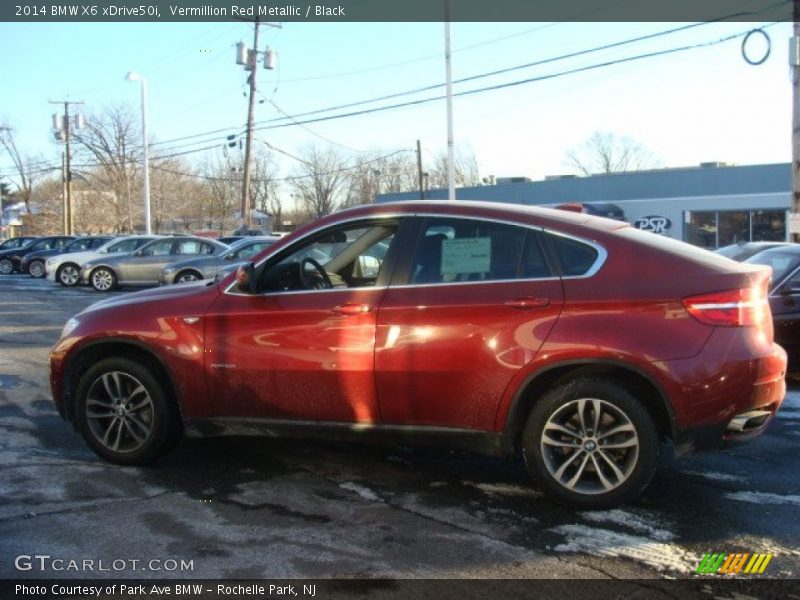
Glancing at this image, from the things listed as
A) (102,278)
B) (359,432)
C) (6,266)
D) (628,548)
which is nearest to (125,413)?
(359,432)

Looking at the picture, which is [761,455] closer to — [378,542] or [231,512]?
[378,542]

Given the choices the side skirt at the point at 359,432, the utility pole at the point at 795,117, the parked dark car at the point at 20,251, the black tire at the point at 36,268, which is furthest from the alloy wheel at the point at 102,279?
the side skirt at the point at 359,432

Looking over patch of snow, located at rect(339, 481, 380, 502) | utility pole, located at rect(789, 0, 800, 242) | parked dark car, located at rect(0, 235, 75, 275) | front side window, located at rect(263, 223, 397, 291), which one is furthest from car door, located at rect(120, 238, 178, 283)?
patch of snow, located at rect(339, 481, 380, 502)

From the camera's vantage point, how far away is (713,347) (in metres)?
3.95

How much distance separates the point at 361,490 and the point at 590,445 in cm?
142

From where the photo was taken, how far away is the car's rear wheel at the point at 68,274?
22891mm

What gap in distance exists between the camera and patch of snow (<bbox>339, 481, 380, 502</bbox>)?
4.44 meters

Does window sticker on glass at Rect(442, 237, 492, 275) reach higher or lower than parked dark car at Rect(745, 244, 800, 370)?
higher

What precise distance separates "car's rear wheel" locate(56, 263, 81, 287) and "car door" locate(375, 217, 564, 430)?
20968mm

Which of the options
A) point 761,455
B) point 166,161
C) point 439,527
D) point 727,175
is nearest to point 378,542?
point 439,527

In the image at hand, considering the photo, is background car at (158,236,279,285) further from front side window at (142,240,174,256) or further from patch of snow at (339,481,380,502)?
patch of snow at (339,481,380,502)

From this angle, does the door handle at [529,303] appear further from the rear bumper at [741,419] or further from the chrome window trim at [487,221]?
the rear bumper at [741,419]

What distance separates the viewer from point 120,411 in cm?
495

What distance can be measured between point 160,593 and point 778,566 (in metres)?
2.89
